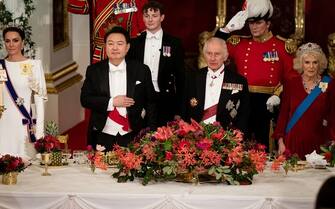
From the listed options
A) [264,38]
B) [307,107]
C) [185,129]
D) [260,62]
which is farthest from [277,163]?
[264,38]

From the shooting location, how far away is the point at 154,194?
5129 mm

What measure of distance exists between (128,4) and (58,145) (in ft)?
7.20

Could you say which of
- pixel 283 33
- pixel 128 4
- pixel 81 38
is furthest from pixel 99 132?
pixel 81 38

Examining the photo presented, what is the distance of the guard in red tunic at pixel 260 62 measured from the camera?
777 centimetres

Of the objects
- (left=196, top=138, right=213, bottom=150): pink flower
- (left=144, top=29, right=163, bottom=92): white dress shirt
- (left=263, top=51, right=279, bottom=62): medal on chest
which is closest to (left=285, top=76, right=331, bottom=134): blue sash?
(left=263, top=51, right=279, bottom=62): medal on chest

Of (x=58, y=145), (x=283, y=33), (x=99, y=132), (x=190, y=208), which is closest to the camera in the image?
(x=190, y=208)

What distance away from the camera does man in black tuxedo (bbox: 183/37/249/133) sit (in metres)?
6.61

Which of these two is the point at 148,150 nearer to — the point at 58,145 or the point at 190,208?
the point at 190,208

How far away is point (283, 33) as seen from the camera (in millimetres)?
9539

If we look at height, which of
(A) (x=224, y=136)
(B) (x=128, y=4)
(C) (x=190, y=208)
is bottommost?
(C) (x=190, y=208)

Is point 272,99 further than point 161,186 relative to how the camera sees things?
Yes

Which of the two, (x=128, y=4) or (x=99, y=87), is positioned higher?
(x=128, y=4)

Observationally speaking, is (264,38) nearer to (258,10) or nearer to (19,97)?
(258,10)

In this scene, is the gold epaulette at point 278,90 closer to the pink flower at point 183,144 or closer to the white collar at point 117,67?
the white collar at point 117,67
